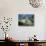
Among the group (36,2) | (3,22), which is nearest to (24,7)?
(36,2)

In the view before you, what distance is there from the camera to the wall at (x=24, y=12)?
549 cm

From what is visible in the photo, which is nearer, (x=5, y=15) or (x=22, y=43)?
(x=22, y=43)

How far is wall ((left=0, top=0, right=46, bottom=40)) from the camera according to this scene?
5492 mm

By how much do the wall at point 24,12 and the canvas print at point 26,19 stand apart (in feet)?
0.44

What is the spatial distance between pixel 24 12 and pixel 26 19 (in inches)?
12.1

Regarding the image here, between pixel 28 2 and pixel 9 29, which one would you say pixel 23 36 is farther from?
pixel 28 2

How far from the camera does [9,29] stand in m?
5.48

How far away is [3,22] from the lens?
18.0 ft

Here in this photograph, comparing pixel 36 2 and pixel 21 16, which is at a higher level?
pixel 36 2

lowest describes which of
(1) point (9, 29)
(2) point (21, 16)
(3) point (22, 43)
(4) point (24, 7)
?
(3) point (22, 43)

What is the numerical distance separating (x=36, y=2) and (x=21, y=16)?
0.89 m

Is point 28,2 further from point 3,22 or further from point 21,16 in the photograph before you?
point 3,22

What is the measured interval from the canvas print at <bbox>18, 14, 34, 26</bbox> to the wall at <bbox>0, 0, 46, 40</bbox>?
0.13 meters

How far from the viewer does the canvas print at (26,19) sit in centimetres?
555
